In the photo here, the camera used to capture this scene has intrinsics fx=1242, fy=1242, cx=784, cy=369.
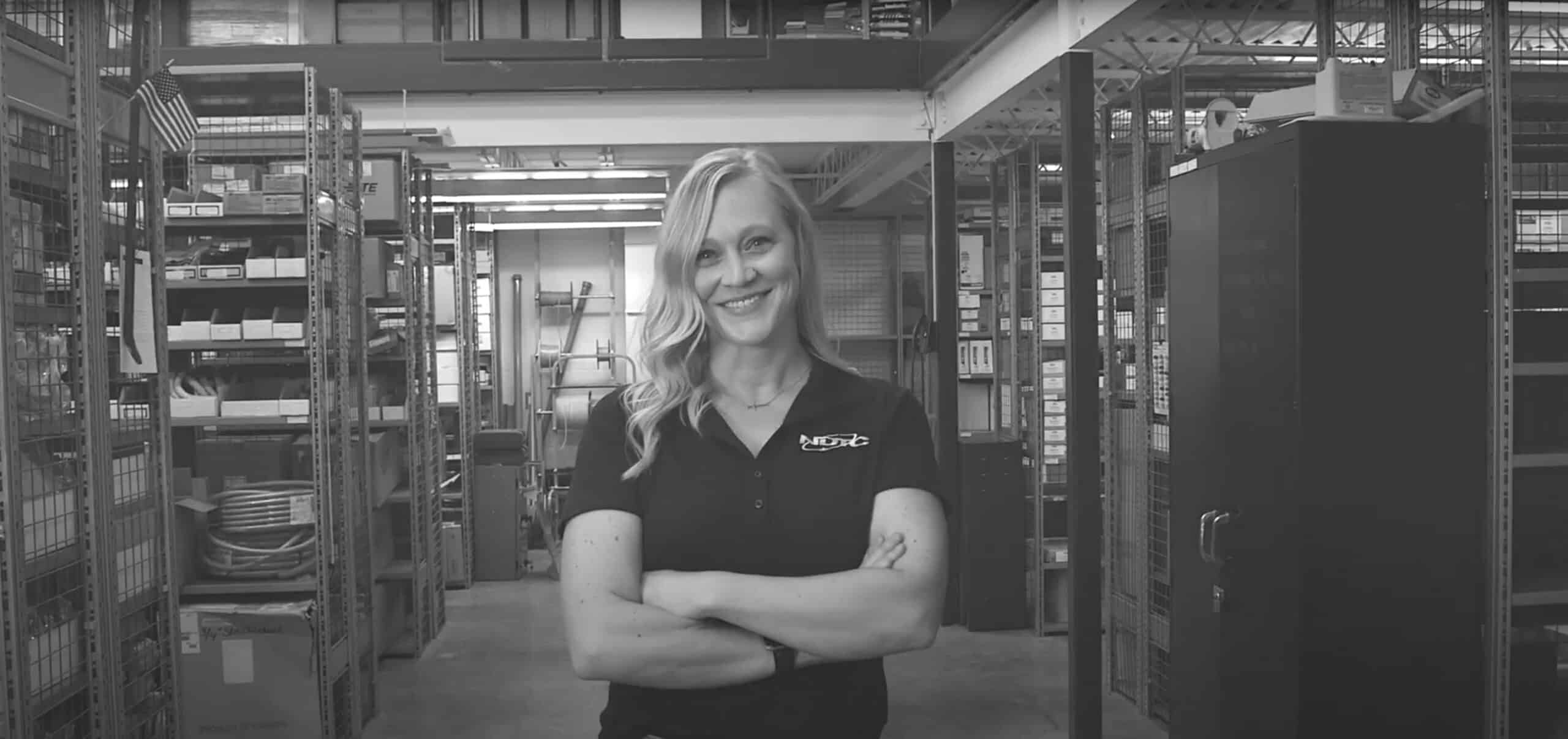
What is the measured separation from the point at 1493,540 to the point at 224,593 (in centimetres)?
455

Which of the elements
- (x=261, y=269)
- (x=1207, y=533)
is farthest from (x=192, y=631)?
(x=1207, y=533)

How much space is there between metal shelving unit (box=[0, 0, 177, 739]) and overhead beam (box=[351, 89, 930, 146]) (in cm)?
319

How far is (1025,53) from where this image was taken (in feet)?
16.6

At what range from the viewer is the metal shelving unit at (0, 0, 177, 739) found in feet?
8.89

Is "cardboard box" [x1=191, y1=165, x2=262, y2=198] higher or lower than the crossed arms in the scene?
higher

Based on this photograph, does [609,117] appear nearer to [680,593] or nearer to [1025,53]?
[1025,53]

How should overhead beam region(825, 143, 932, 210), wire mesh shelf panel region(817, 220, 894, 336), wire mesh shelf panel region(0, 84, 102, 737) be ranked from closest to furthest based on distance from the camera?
1. wire mesh shelf panel region(0, 84, 102, 737)
2. overhead beam region(825, 143, 932, 210)
3. wire mesh shelf panel region(817, 220, 894, 336)

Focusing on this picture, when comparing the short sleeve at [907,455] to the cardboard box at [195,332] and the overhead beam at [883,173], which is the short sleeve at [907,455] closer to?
the cardboard box at [195,332]

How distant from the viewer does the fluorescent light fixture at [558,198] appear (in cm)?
911

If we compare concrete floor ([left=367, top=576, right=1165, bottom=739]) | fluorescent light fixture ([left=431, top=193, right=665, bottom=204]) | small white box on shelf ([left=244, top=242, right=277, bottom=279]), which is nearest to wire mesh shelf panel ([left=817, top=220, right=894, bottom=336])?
fluorescent light fixture ([left=431, top=193, right=665, bottom=204])

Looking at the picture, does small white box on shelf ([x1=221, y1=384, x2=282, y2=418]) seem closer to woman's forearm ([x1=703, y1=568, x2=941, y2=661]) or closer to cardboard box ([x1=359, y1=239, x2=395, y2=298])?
cardboard box ([x1=359, y1=239, x2=395, y2=298])

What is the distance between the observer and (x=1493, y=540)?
3.29m

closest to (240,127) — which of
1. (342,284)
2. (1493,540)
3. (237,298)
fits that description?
(237,298)

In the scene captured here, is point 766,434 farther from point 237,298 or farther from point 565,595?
point 237,298
